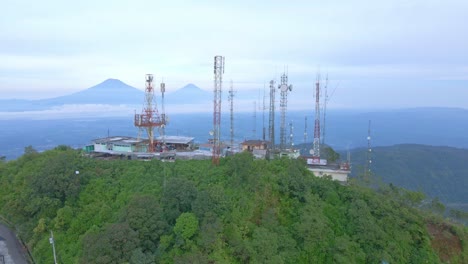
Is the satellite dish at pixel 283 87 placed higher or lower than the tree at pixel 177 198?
higher

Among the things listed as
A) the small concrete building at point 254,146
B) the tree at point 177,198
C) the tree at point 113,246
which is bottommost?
the tree at point 113,246

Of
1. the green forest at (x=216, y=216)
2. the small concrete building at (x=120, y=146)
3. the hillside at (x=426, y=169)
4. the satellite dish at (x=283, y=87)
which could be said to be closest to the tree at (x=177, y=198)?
the green forest at (x=216, y=216)

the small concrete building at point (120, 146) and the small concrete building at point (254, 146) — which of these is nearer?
the small concrete building at point (120, 146)

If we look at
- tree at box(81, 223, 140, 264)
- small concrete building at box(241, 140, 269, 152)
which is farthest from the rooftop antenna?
tree at box(81, 223, 140, 264)

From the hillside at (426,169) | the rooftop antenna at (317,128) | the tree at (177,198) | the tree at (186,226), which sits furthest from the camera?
the hillside at (426,169)

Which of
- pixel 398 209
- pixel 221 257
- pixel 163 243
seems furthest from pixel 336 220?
pixel 163 243

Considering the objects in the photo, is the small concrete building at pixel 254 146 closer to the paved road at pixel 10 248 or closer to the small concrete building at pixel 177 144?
the small concrete building at pixel 177 144

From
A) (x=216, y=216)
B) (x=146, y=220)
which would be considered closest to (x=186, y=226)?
(x=216, y=216)

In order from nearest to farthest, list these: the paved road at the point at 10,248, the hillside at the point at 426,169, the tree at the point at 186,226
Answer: the tree at the point at 186,226 → the paved road at the point at 10,248 → the hillside at the point at 426,169
